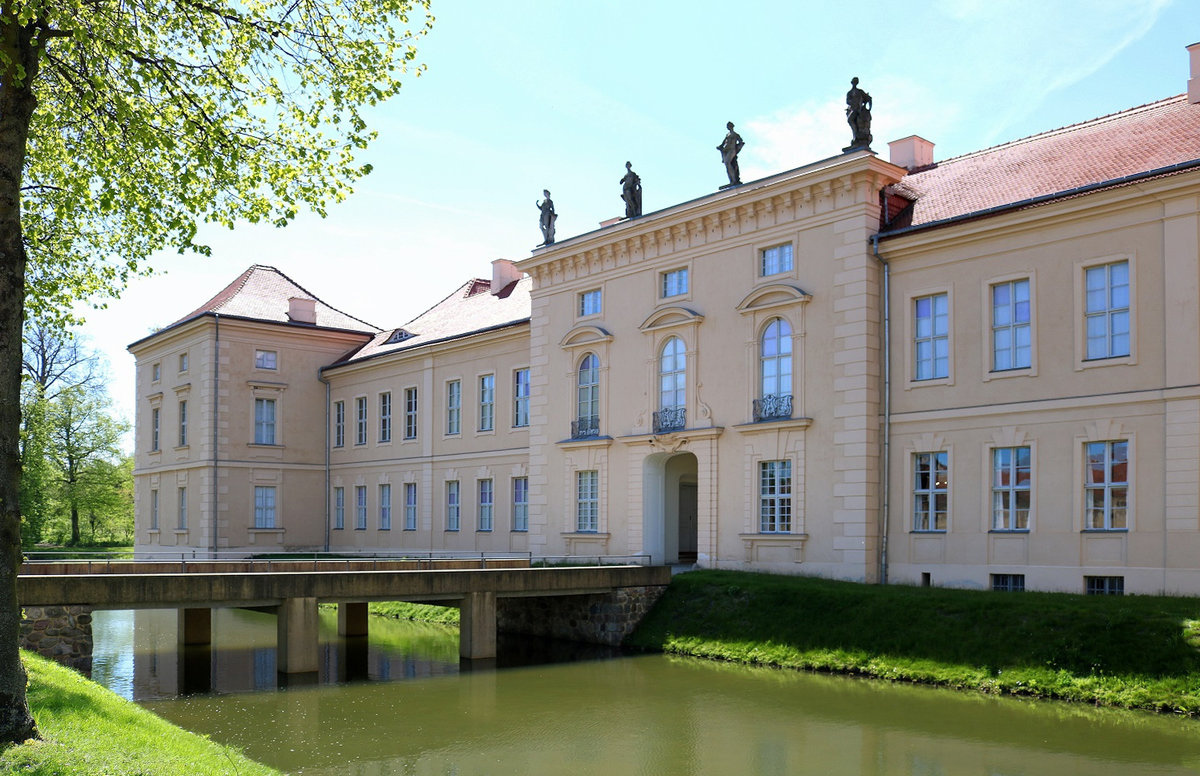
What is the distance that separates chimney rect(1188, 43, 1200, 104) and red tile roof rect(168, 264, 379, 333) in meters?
32.3

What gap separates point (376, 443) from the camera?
42.8 m

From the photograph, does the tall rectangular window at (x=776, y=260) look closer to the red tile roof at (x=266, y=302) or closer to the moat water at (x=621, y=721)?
the moat water at (x=621, y=721)

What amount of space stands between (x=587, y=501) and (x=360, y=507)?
15210mm

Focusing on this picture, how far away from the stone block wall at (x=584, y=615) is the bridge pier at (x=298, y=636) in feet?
23.0

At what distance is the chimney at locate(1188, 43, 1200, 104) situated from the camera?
23.5m

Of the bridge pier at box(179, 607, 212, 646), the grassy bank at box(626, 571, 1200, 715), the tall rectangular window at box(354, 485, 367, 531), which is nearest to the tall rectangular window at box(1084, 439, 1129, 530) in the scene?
the grassy bank at box(626, 571, 1200, 715)

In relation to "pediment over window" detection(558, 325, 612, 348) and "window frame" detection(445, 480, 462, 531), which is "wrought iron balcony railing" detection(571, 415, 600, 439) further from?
"window frame" detection(445, 480, 462, 531)

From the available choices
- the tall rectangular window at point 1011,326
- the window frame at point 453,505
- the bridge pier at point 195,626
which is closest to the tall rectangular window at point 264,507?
the window frame at point 453,505

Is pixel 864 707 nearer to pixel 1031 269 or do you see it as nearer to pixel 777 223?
pixel 1031 269

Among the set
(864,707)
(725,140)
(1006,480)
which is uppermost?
(725,140)

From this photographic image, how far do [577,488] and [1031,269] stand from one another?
45.9ft

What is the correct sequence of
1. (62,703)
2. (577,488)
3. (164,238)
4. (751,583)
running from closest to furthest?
(62,703)
(164,238)
(751,583)
(577,488)

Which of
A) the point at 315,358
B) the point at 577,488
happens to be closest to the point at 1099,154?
the point at 577,488

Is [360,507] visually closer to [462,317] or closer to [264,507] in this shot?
[264,507]
